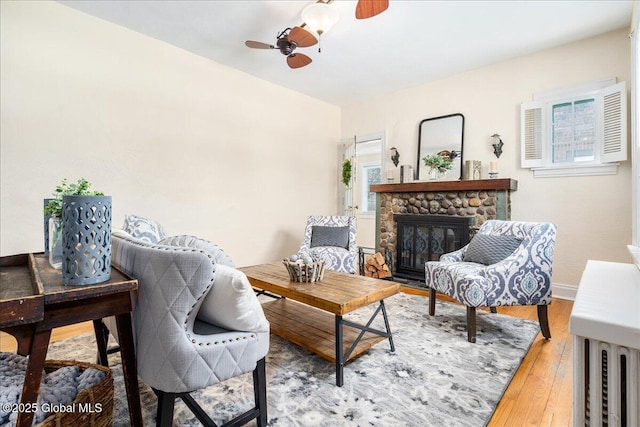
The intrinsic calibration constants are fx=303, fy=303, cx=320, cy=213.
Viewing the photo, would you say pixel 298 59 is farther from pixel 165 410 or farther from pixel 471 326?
pixel 165 410

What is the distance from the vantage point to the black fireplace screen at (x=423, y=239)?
3.81 m

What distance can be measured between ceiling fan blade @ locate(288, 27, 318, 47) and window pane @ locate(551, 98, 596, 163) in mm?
2864

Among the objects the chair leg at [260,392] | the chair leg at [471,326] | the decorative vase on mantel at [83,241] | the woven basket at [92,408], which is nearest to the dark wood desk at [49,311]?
the decorative vase on mantel at [83,241]

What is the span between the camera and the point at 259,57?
3.79m

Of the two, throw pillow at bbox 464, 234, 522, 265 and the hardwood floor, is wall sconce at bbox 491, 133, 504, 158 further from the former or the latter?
the hardwood floor

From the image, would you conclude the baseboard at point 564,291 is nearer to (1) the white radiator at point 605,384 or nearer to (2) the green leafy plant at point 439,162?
(2) the green leafy plant at point 439,162

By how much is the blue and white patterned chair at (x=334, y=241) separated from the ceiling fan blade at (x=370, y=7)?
2473mm

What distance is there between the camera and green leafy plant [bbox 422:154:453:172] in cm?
416

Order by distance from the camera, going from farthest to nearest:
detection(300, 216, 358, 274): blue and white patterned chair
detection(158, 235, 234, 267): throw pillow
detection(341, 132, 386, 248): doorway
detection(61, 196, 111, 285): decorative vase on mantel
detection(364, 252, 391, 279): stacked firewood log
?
detection(341, 132, 386, 248): doorway
detection(364, 252, 391, 279): stacked firewood log
detection(300, 216, 358, 274): blue and white patterned chair
detection(158, 235, 234, 267): throw pillow
detection(61, 196, 111, 285): decorative vase on mantel

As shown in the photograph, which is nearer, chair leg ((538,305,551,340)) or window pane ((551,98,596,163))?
chair leg ((538,305,551,340))

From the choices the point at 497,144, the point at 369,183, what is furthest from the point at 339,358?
the point at 369,183

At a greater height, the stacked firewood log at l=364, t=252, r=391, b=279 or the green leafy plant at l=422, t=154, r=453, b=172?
→ the green leafy plant at l=422, t=154, r=453, b=172

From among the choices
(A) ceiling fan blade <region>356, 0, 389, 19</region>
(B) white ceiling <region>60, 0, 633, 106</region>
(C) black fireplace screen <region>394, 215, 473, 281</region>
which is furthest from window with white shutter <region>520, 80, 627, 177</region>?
(A) ceiling fan blade <region>356, 0, 389, 19</region>

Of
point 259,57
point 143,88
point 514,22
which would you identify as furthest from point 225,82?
point 514,22
